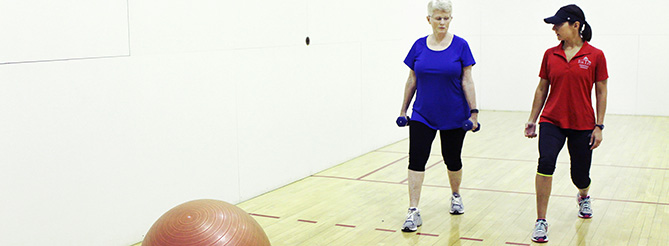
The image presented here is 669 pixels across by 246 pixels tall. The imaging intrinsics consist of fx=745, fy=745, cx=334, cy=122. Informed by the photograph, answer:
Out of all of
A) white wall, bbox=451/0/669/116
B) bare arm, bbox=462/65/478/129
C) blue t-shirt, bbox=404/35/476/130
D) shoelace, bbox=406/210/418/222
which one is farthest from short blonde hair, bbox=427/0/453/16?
white wall, bbox=451/0/669/116

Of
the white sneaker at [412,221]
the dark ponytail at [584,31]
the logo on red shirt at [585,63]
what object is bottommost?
the white sneaker at [412,221]

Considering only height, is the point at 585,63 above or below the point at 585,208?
above

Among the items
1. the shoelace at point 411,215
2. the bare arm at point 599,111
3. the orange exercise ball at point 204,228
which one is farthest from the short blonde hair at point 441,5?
the orange exercise ball at point 204,228

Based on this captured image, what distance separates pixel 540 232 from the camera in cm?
492

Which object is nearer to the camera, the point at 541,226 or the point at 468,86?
the point at 541,226

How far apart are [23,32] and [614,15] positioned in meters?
9.55

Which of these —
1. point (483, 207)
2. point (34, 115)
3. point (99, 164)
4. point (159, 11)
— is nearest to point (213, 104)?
point (159, 11)

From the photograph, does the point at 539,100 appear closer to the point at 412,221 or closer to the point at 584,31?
the point at 584,31

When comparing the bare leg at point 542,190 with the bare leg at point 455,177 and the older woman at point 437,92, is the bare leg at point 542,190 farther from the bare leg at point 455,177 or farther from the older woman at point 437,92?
the bare leg at point 455,177

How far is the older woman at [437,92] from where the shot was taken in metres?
5.12

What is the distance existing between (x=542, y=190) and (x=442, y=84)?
98cm

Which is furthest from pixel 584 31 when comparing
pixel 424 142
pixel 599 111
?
pixel 424 142

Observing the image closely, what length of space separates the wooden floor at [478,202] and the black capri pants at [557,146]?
0.50m

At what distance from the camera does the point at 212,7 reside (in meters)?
5.71
